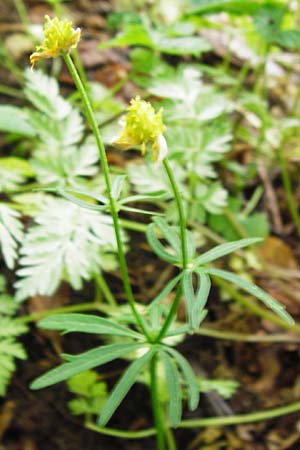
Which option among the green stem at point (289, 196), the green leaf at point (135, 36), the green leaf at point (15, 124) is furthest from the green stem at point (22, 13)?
the green stem at point (289, 196)

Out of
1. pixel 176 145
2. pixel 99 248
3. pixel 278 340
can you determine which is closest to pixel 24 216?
pixel 99 248

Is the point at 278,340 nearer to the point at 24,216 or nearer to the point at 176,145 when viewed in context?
the point at 176,145

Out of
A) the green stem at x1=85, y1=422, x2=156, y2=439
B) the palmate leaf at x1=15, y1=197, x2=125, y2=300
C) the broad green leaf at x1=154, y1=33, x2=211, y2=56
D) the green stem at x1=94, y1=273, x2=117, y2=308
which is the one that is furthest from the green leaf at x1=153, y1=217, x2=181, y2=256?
the broad green leaf at x1=154, y1=33, x2=211, y2=56

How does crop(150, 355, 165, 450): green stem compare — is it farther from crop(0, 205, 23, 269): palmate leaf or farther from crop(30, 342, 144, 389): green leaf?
crop(0, 205, 23, 269): palmate leaf

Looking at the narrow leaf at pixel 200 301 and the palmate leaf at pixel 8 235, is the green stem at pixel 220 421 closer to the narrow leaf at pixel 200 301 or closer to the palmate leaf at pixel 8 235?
the palmate leaf at pixel 8 235

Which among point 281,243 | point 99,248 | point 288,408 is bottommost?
point 288,408

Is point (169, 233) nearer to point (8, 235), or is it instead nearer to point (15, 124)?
point (8, 235)

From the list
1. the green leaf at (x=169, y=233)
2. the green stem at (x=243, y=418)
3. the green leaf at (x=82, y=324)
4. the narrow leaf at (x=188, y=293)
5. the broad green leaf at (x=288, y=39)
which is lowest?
the green stem at (x=243, y=418)
